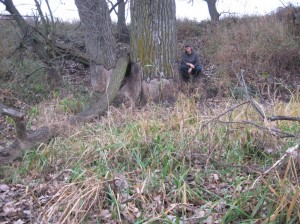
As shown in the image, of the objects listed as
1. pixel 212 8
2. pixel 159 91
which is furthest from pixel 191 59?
pixel 212 8

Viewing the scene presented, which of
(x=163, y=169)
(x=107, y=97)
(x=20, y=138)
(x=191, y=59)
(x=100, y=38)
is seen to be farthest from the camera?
(x=100, y=38)

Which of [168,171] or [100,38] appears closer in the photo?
[168,171]

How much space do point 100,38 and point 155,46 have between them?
2251 mm

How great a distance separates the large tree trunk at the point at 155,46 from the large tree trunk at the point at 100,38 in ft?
5.59

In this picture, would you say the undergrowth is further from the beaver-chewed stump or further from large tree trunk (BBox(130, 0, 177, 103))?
large tree trunk (BBox(130, 0, 177, 103))

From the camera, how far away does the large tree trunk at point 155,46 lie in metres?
8.08

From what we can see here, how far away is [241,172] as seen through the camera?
4387mm

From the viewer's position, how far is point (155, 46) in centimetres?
812

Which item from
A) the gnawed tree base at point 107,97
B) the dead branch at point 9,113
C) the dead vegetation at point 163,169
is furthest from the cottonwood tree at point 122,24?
the dead branch at point 9,113

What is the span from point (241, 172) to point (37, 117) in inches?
180

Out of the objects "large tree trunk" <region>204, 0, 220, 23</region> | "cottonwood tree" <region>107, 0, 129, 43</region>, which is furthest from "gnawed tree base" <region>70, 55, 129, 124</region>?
"large tree trunk" <region>204, 0, 220, 23</region>

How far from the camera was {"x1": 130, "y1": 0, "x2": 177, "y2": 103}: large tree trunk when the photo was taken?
26.5ft

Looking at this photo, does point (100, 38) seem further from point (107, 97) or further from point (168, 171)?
point (168, 171)

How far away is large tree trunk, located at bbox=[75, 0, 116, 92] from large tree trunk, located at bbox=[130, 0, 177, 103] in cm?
170
